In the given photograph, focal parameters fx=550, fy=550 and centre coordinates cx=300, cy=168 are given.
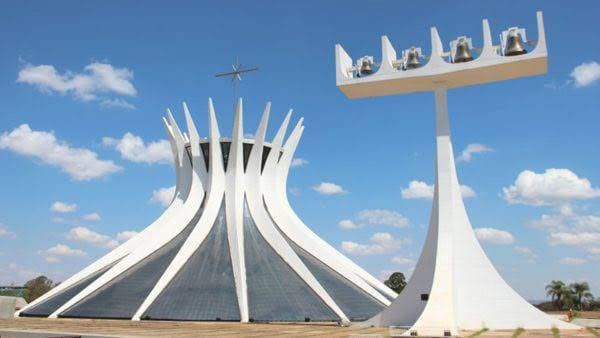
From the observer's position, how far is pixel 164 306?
26.0 m

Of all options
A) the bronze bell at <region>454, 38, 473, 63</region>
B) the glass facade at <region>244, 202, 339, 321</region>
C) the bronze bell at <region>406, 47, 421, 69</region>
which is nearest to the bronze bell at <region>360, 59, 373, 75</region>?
the bronze bell at <region>406, 47, 421, 69</region>

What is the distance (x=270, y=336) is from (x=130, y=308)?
41.0ft

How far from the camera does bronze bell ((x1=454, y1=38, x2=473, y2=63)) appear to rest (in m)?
19.2

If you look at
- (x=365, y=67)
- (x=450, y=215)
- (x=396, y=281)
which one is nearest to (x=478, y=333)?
(x=450, y=215)

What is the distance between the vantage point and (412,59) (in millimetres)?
19906

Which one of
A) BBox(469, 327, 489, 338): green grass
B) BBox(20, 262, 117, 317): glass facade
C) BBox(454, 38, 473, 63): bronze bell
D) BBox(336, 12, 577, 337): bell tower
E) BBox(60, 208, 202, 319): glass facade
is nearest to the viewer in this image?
BBox(469, 327, 489, 338): green grass

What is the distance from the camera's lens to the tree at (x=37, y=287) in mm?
53400

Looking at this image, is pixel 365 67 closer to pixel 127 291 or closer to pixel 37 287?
pixel 127 291

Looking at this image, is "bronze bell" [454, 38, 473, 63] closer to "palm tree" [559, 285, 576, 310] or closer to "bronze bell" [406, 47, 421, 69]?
"bronze bell" [406, 47, 421, 69]

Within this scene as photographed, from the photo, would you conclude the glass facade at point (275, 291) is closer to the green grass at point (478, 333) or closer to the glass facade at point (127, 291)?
the glass facade at point (127, 291)

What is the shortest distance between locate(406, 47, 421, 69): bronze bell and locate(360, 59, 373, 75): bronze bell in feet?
4.51

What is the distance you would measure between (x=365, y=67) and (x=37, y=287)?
51.9m

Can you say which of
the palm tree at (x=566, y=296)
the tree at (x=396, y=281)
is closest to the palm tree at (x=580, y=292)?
the palm tree at (x=566, y=296)

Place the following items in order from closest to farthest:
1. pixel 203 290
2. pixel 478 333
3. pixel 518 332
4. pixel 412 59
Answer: pixel 478 333, pixel 518 332, pixel 412 59, pixel 203 290
